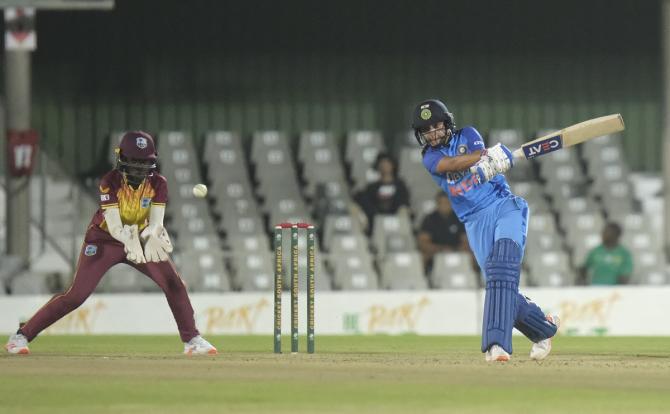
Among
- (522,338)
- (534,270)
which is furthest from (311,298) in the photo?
(534,270)

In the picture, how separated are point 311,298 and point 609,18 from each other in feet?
31.3

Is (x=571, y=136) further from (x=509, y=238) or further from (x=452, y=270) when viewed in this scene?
(x=452, y=270)

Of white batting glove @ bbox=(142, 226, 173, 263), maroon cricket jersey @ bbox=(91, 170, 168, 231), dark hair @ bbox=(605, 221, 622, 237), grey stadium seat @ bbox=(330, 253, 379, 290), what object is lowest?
grey stadium seat @ bbox=(330, 253, 379, 290)

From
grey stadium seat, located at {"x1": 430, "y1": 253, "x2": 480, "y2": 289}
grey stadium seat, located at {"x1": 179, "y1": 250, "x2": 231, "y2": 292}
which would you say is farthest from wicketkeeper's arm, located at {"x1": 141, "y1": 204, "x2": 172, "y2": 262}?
grey stadium seat, located at {"x1": 430, "y1": 253, "x2": 480, "y2": 289}

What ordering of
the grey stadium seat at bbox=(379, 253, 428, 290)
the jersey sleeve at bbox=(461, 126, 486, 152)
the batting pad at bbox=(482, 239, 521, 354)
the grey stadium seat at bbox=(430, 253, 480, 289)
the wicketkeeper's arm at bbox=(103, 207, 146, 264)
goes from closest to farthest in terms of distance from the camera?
the batting pad at bbox=(482, 239, 521, 354) → the jersey sleeve at bbox=(461, 126, 486, 152) → the wicketkeeper's arm at bbox=(103, 207, 146, 264) → the grey stadium seat at bbox=(379, 253, 428, 290) → the grey stadium seat at bbox=(430, 253, 480, 289)

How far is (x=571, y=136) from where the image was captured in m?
8.28

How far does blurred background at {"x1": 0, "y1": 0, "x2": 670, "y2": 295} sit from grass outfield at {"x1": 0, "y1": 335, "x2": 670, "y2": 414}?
517cm

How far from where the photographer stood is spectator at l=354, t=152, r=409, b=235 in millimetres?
14617

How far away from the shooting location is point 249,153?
16.4 meters

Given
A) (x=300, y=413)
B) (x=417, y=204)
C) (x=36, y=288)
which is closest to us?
(x=300, y=413)

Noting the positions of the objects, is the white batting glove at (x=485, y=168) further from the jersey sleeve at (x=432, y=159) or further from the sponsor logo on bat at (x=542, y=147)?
the sponsor logo on bat at (x=542, y=147)

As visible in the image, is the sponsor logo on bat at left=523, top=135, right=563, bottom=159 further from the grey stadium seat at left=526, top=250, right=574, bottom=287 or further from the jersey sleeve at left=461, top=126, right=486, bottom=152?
the grey stadium seat at left=526, top=250, right=574, bottom=287

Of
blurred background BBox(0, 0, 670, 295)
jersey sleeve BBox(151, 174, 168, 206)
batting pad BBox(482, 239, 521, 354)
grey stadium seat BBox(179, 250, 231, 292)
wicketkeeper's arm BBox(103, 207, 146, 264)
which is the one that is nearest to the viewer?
batting pad BBox(482, 239, 521, 354)

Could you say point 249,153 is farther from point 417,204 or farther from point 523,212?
point 523,212
